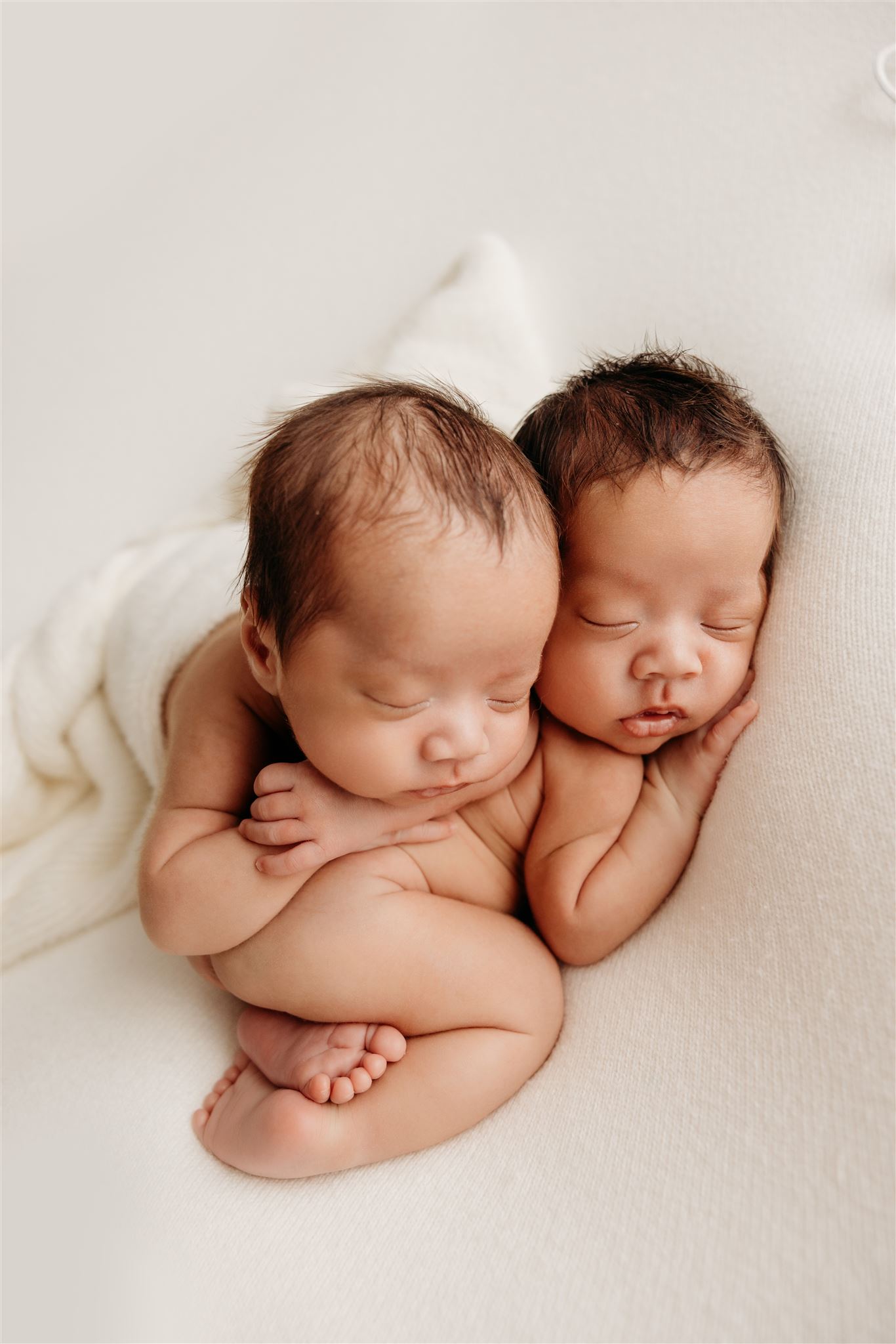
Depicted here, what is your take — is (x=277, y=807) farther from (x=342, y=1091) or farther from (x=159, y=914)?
(x=342, y=1091)

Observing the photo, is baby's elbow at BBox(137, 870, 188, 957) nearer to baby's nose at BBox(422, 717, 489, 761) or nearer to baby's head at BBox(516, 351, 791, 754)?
baby's nose at BBox(422, 717, 489, 761)

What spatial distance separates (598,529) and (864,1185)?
673 mm

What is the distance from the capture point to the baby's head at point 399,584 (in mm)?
990

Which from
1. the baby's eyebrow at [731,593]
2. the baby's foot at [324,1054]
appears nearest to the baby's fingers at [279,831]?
the baby's foot at [324,1054]

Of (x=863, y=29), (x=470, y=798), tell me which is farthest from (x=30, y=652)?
(x=863, y=29)

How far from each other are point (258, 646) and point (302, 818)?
0.19 metres

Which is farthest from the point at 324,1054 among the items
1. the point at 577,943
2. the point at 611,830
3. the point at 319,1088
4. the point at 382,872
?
the point at 611,830

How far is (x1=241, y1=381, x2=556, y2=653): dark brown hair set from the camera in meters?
1.00

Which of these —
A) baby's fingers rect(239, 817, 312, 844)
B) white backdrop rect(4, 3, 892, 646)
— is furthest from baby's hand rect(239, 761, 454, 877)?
white backdrop rect(4, 3, 892, 646)

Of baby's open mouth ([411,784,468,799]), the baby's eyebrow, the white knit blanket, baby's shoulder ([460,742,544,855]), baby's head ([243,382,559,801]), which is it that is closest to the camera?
baby's head ([243,382,559,801])

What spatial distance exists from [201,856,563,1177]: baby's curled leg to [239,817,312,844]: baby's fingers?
100mm

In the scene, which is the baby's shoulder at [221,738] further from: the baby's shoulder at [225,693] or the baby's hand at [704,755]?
the baby's hand at [704,755]

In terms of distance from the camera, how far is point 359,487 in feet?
3.28

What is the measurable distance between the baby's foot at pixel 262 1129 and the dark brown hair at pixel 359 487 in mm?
507
